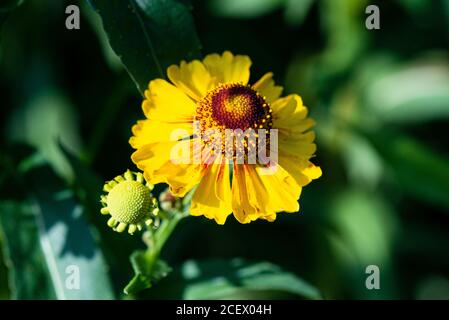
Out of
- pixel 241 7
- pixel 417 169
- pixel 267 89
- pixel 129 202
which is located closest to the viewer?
pixel 129 202

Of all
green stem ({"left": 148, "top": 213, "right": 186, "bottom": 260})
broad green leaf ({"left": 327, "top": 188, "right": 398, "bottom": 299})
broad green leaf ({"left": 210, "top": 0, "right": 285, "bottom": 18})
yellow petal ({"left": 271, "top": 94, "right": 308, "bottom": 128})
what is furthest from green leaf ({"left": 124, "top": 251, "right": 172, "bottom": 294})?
broad green leaf ({"left": 210, "top": 0, "right": 285, "bottom": 18})

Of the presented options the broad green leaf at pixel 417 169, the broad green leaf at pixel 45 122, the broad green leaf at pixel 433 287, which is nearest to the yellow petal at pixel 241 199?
the broad green leaf at pixel 417 169

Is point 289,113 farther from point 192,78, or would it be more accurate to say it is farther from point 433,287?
point 433,287

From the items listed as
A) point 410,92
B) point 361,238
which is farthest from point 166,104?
point 410,92

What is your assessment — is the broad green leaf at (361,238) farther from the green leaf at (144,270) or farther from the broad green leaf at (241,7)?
the green leaf at (144,270)

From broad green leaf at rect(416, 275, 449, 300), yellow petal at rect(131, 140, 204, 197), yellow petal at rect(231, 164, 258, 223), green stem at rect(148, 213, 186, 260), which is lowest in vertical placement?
broad green leaf at rect(416, 275, 449, 300)

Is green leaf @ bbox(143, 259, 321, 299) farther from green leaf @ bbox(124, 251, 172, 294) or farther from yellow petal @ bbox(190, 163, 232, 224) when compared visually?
yellow petal @ bbox(190, 163, 232, 224)
